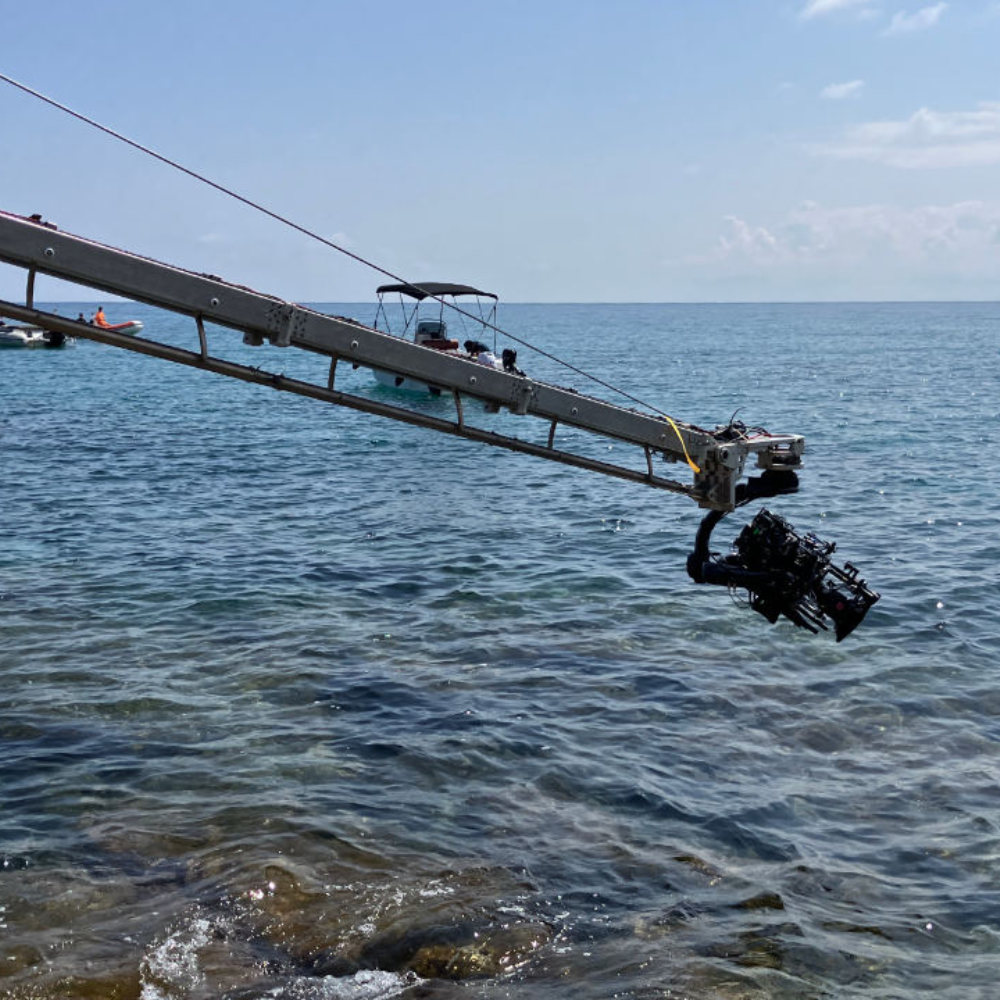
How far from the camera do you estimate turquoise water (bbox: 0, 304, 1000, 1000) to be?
1172cm

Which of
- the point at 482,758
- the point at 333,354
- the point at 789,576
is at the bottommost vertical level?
the point at 482,758

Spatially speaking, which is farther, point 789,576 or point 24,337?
point 24,337

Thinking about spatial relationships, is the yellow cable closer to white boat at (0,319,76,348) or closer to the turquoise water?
the turquoise water

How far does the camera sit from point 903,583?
25672mm

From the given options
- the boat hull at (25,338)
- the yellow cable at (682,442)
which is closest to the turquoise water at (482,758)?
the yellow cable at (682,442)

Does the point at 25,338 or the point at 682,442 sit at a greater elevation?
the point at 682,442

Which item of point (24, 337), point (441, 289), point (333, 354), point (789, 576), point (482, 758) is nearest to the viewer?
point (333, 354)

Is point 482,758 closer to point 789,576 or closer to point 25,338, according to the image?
point 789,576

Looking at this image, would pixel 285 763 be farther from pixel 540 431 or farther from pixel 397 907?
pixel 540 431

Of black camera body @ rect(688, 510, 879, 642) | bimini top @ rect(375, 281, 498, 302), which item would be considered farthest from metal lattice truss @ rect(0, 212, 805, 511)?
bimini top @ rect(375, 281, 498, 302)

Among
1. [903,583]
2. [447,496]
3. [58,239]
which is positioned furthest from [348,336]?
[447,496]

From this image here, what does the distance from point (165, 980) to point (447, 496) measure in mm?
27593

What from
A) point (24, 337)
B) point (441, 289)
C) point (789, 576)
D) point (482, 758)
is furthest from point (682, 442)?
point (24, 337)

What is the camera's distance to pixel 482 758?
16547 mm
